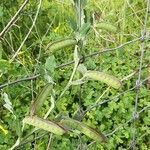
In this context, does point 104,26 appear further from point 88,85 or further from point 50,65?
point 88,85

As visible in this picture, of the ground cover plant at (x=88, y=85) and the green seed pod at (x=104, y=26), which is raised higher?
the green seed pod at (x=104, y=26)

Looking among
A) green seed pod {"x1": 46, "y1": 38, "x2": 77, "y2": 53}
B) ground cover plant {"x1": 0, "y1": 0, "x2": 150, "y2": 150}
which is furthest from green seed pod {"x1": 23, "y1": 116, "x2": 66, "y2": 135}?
ground cover plant {"x1": 0, "y1": 0, "x2": 150, "y2": 150}

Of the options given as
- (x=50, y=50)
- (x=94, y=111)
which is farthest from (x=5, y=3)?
(x=50, y=50)

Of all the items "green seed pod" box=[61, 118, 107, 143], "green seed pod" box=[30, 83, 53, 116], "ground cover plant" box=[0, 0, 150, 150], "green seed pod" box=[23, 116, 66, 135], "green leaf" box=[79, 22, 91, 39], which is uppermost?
"green leaf" box=[79, 22, 91, 39]

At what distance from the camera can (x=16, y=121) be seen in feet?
2.64

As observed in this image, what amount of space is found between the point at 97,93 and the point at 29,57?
0.52 m

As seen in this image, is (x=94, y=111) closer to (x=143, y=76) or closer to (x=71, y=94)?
(x=71, y=94)

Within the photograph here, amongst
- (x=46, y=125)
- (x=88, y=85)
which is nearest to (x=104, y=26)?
(x=46, y=125)

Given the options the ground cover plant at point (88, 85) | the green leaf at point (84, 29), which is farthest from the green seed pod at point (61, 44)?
the ground cover plant at point (88, 85)

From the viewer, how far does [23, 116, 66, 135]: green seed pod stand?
0.68 meters

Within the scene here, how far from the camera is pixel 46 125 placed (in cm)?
69

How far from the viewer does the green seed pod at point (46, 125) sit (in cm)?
68

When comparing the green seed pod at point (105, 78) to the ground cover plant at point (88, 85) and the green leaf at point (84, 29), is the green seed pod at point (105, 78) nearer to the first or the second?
the green leaf at point (84, 29)

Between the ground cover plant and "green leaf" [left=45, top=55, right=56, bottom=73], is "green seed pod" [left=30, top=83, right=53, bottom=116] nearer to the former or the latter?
"green leaf" [left=45, top=55, right=56, bottom=73]
